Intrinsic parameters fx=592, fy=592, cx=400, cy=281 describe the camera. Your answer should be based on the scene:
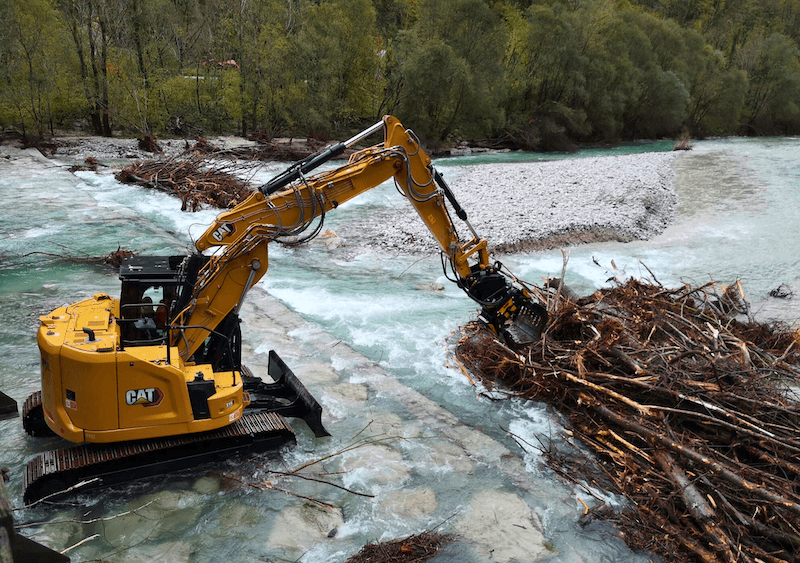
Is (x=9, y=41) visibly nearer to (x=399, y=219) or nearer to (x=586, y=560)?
(x=399, y=219)

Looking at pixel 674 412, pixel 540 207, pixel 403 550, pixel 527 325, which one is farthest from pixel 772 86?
pixel 403 550

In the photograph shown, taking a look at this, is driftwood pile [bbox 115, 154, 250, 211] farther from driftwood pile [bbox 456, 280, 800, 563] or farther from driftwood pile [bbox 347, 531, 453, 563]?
driftwood pile [bbox 347, 531, 453, 563]

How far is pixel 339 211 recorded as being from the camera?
1898 centimetres

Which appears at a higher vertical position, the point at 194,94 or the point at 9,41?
the point at 9,41

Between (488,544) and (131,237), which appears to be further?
(131,237)

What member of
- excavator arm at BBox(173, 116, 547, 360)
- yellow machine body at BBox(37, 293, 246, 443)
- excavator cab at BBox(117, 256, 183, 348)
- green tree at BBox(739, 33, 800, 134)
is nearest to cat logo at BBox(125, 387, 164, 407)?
yellow machine body at BBox(37, 293, 246, 443)

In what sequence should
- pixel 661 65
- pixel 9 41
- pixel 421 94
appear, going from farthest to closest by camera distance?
1. pixel 661 65
2. pixel 421 94
3. pixel 9 41

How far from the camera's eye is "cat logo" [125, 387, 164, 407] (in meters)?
5.43

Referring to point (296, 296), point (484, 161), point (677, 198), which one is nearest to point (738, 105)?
point (484, 161)

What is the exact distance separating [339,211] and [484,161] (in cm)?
1743

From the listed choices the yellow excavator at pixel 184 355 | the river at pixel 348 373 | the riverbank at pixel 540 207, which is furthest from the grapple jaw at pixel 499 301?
the riverbank at pixel 540 207

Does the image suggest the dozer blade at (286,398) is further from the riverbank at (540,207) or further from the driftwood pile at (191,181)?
the driftwood pile at (191,181)

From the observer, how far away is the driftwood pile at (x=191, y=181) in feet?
60.4

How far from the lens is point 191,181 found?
65.1 feet
